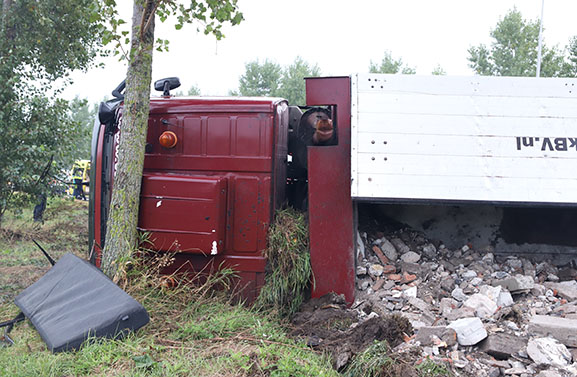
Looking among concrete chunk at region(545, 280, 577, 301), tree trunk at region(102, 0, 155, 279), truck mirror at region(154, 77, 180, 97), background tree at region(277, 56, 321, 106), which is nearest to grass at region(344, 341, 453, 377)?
concrete chunk at region(545, 280, 577, 301)

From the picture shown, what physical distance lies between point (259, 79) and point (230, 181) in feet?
120

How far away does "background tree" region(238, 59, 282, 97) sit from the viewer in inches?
1570

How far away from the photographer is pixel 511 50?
27344 millimetres

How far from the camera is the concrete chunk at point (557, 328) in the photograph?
3.44m

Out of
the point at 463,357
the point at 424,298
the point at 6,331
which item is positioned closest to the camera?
the point at 463,357

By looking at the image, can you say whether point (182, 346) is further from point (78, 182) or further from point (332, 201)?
point (78, 182)

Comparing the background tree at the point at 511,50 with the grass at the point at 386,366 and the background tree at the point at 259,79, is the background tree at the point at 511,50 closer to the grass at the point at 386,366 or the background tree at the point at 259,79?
the background tree at the point at 259,79

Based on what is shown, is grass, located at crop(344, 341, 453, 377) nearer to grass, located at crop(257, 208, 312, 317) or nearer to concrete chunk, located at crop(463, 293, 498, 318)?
concrete chunk, located at crop(463, 293, 498, 318)

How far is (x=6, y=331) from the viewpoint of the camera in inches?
156

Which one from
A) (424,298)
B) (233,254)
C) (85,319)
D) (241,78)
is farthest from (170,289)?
(241,78)

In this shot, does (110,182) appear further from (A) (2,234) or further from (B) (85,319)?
(A) (2,234)

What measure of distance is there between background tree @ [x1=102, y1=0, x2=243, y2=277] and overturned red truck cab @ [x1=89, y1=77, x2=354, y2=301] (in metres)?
0.17

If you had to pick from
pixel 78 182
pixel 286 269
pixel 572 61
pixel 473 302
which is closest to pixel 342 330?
pixel 286 269

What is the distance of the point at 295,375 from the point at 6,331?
245 centimetres
